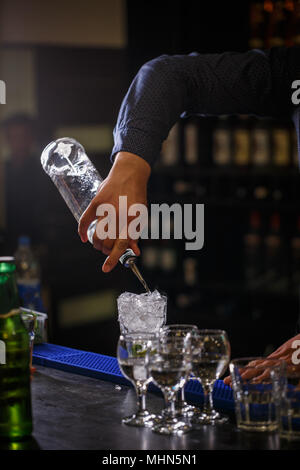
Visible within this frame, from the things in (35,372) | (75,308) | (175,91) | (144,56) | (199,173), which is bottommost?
(75,308)

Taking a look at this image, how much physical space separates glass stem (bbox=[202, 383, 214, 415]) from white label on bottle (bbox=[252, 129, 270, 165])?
2.68 metres

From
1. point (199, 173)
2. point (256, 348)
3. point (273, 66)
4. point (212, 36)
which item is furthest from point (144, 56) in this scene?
point (273, 66)

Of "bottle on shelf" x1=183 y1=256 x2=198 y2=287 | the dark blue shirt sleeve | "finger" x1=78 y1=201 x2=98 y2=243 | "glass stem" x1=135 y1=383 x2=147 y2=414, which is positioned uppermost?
the dark blue shirt sleeve

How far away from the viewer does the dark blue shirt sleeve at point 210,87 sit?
2092mm

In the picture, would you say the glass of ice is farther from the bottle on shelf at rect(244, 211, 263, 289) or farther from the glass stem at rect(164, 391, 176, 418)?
the bottle on shelf at rect(244, 211, 263, 289)

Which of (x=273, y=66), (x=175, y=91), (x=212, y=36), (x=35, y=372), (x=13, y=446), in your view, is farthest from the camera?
(x=212, y=36)

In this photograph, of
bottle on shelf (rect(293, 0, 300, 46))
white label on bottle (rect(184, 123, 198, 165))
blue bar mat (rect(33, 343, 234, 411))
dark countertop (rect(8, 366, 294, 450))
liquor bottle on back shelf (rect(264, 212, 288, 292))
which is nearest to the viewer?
dark countertop (rect(8, 366, 294, 450))

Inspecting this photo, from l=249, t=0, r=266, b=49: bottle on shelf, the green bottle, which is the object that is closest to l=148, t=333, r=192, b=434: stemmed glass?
the green bottle

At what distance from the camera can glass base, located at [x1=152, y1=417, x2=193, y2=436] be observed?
1.39m

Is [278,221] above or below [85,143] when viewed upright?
below

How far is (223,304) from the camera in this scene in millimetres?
4297

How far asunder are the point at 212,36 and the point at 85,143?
2.33 metres

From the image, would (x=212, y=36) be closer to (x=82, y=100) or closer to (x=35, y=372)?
(x=82, y=100)

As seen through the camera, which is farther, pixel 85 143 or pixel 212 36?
pixel 85 143
